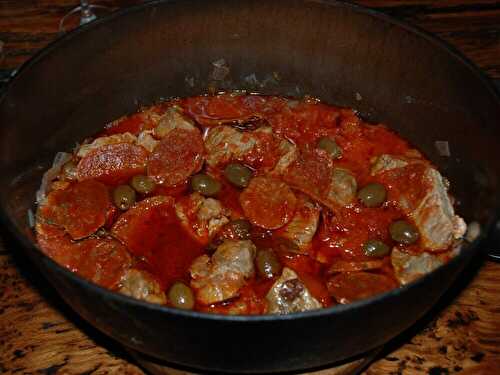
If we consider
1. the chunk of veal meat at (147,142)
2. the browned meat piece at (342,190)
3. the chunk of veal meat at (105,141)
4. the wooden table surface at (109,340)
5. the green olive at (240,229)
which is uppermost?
the chunk of veal meat at (105,141)

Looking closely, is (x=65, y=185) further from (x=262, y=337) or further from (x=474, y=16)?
(x=474, y=16)

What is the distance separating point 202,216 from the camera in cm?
257

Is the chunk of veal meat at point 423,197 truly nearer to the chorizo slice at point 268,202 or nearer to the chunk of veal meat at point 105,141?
the chorizo slice at point 268,202

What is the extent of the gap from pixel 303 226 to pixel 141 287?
0.67m

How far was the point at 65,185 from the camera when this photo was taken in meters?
2.74

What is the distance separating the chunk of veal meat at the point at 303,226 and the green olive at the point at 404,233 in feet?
1.01

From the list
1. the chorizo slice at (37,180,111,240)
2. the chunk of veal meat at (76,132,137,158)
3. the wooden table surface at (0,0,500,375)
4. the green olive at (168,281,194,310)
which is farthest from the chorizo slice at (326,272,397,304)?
the chunk of veal meat at (76,132,137,158)

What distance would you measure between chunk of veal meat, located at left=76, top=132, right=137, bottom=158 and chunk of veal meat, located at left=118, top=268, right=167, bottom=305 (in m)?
0.73

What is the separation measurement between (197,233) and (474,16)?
7.86 ft

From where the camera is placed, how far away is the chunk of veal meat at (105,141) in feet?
9.29

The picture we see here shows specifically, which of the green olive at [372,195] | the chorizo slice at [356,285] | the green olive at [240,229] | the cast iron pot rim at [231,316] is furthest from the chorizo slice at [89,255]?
the green olive at [372,195]

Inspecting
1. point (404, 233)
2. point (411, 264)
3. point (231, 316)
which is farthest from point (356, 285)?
point (231, 316)

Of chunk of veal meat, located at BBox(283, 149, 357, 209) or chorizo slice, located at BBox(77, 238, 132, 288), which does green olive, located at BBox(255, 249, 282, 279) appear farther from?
chorizo slice, located at BBox(77, 238, 132, 288)

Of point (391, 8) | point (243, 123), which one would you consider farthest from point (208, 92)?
point (391, 8)
